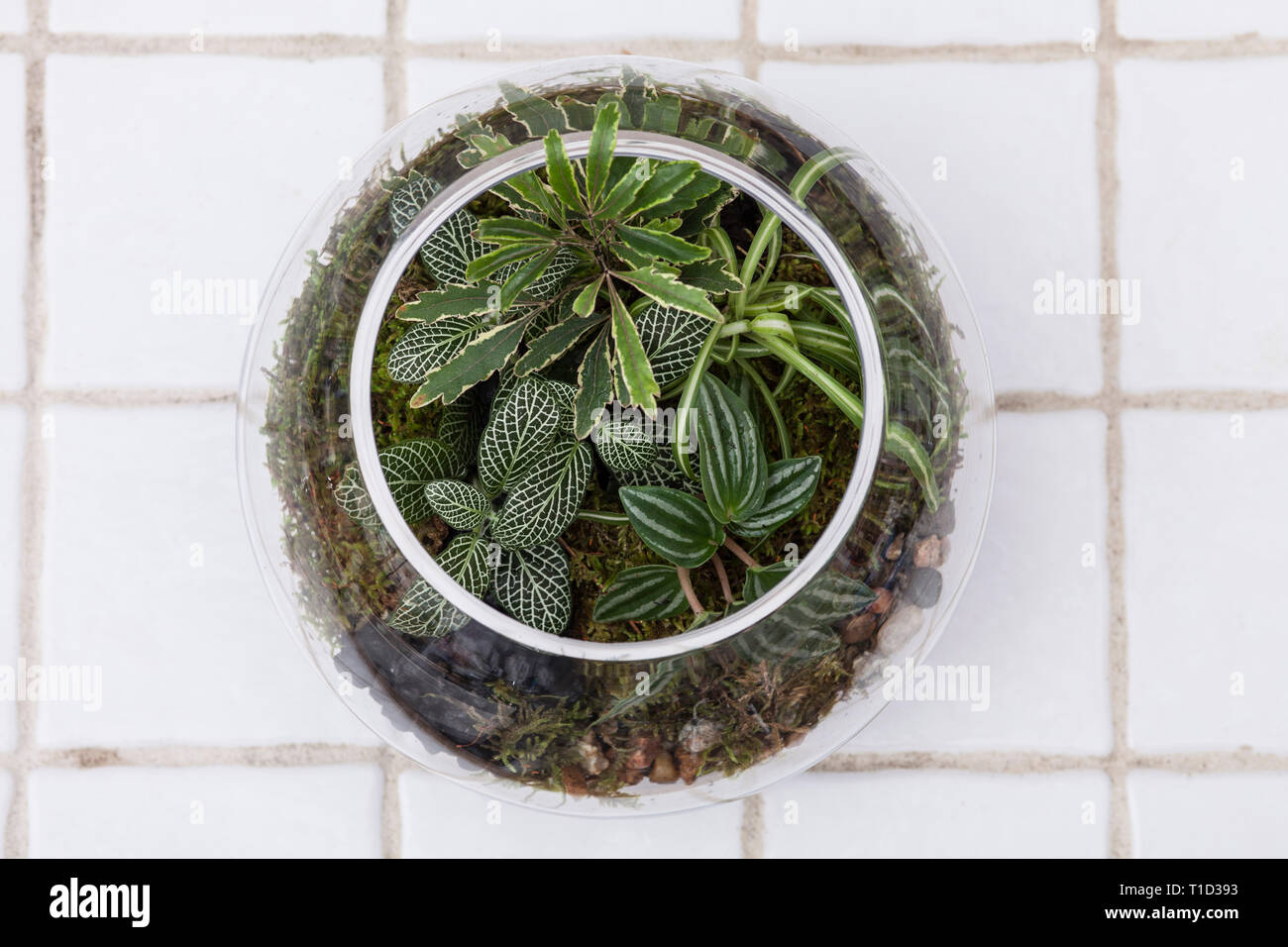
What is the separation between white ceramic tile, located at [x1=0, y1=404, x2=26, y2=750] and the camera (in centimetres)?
91

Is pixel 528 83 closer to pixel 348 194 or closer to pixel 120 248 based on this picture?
pixel 348 194

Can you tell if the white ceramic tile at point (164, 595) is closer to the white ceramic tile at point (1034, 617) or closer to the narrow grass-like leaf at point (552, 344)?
the narrow grass-like leaf at point (552, 344)

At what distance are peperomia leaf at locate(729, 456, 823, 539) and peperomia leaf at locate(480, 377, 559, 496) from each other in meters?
0.13

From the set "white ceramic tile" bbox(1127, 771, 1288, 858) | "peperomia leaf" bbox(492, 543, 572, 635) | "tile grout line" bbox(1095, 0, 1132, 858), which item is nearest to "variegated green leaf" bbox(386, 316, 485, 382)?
"peperomia leaf" bbox(492, 543, 572, 635)

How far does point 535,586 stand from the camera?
24.5 inches

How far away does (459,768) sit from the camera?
2.30ft

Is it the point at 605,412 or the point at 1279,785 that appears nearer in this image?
the point at 605,412

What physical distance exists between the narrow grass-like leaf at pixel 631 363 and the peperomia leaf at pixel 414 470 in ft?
0.49

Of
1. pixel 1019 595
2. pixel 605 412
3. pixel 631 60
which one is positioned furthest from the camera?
pixel 1019 595

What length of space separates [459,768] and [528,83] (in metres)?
0.50

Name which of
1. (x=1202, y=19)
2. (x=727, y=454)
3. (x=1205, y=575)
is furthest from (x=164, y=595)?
(x=1202, y=19)

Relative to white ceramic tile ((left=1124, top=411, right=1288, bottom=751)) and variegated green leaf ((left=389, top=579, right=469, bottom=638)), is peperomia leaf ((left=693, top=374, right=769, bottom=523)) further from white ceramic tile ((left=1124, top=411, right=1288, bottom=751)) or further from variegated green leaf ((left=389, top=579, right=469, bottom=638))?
white ceramic tile ((left=1124, top=411, right=1288, bottom=751))
